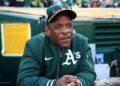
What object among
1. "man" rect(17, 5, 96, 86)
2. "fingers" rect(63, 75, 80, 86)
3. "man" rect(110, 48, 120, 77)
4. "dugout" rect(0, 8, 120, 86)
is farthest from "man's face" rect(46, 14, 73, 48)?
"man" rect(110, 48, 120, 77)

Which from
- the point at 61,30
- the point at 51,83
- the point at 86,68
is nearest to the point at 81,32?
the point at 86,68

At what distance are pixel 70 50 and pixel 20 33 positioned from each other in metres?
1.06

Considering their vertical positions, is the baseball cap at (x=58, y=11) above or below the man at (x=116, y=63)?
above

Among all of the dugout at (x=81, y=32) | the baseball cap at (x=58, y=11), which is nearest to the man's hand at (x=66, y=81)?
the baseball cap at (x=58, y=11)

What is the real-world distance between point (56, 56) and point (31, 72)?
0.61 ft

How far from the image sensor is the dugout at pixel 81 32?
10.1 ft

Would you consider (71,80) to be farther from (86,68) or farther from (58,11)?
(58,11)

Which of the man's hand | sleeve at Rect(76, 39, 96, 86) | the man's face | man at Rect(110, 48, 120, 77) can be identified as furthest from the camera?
man at Rect(110, 48, 120, 77)

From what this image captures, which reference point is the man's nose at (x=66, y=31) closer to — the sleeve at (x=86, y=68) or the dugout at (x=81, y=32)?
the sleeve at (x=86, y=68)

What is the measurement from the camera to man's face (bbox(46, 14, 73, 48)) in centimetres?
194

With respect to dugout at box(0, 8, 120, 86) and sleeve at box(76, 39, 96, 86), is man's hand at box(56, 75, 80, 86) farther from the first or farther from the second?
dugout at box(0, 8, 120, 86)

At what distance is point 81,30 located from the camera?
10.1 ft

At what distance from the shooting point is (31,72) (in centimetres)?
197

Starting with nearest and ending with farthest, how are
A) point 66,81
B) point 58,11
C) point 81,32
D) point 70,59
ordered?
point 66,81 < point 58,11 < point 70,59 < point 81,32
